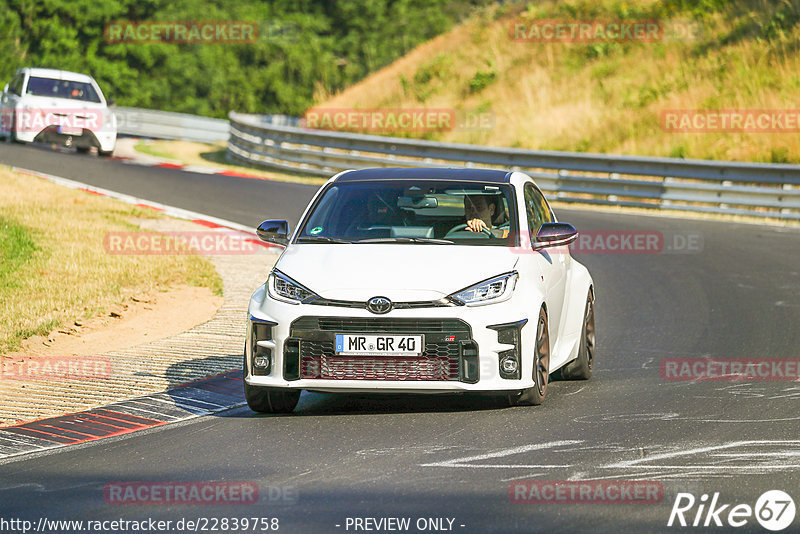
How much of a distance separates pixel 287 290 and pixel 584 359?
268 cm

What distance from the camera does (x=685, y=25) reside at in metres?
37.3

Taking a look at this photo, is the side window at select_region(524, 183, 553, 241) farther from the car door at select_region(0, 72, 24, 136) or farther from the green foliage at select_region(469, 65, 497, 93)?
the green foliage at select_region(469, 65, 497, 93)

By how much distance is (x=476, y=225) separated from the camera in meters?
8.89

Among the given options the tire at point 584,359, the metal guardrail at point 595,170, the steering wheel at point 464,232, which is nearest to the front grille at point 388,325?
the steering wheel at point 464,232

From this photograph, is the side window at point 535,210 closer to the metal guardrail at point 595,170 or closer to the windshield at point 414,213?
the windshield at point 414,213

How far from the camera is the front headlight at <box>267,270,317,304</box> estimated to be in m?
7.98

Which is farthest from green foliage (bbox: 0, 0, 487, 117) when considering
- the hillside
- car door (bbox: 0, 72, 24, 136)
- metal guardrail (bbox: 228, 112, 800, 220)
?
car door (bbox: 0, 72, 24, 136)

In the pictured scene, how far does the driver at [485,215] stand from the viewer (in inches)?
350

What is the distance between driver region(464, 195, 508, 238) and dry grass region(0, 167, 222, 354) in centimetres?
440

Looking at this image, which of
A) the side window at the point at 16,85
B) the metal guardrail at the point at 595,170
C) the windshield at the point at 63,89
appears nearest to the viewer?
the metal guardrail at the point at 595,170

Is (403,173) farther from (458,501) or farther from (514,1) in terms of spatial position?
(514,1)

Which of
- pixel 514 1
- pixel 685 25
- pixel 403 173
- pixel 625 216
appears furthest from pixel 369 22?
pixel 403 173

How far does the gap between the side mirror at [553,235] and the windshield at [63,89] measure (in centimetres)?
2209

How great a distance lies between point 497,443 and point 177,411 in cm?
243
